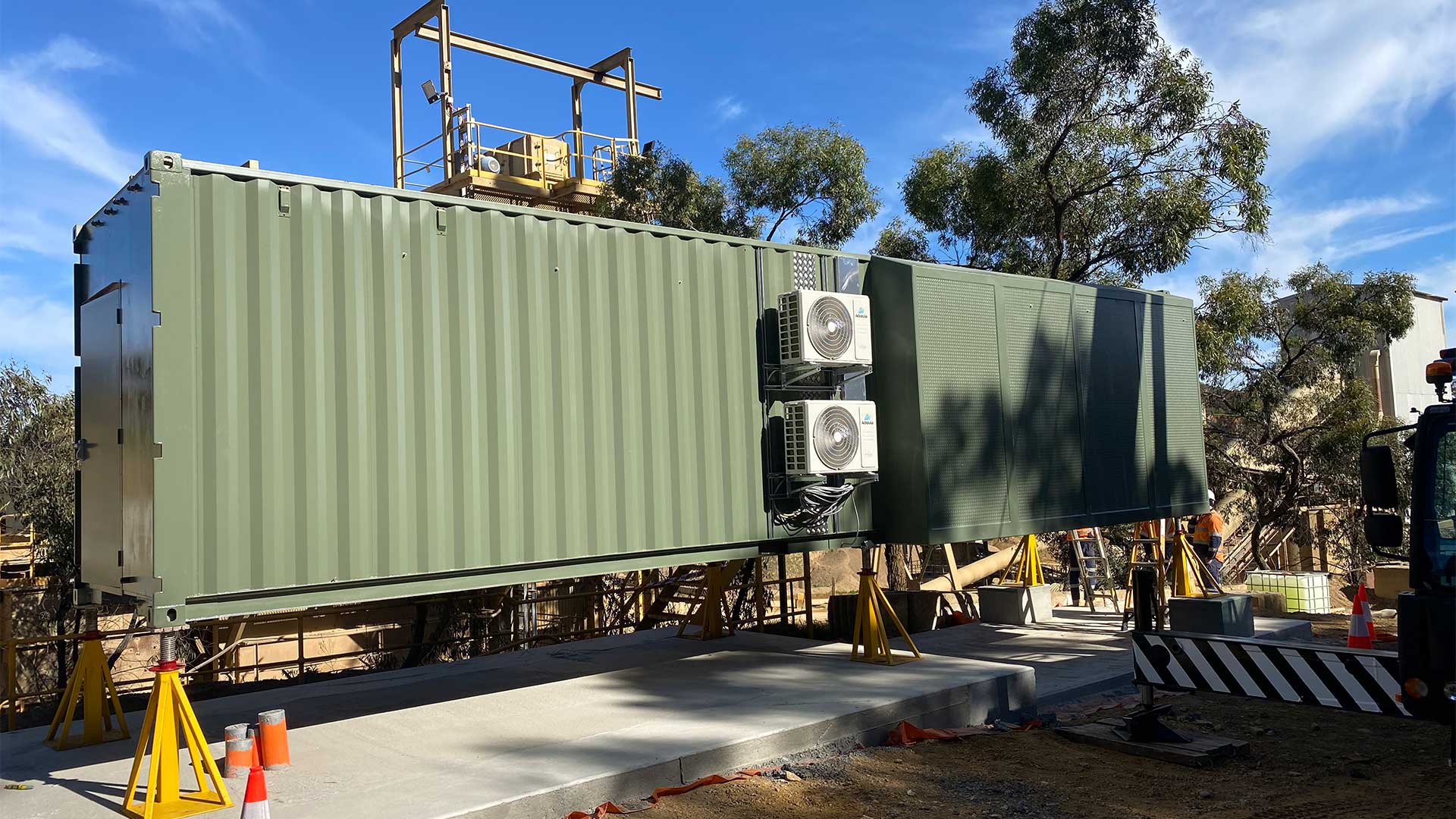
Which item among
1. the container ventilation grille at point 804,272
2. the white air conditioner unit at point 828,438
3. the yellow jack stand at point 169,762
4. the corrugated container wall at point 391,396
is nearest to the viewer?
the yellow jack stand at point 169,762

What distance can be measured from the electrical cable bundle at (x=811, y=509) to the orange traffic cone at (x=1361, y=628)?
20.7ft

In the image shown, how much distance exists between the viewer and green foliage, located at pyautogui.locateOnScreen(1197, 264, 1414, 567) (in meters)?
21.1

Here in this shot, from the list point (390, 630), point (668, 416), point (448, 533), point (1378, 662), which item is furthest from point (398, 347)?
point (390, 630)

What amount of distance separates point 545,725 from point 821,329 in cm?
398

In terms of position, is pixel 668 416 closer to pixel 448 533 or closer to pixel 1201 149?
pixel 448 533

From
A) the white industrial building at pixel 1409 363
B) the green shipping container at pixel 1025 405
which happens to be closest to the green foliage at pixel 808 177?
the green shipping container at pixel 1025 405

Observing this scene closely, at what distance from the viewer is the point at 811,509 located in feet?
29.8

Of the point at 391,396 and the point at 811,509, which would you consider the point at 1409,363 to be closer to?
the point at 811,509

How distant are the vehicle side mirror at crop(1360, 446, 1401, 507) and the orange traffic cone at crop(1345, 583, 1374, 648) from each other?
6.24 m

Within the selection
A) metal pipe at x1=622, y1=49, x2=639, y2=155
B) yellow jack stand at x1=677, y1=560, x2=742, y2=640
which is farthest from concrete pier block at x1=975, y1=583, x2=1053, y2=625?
metal pipe at x1=622, y1=49, x2=639, y2=155

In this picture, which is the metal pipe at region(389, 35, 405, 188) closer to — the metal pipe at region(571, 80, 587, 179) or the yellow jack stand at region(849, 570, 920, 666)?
the metal pipe at region(571, 80, 587, 179)

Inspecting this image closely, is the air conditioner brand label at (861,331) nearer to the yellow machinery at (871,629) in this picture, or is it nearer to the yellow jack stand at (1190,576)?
the yellow machinery at (871,629)

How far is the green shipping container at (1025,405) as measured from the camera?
959cm

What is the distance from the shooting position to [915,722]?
798 centimetres
